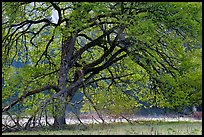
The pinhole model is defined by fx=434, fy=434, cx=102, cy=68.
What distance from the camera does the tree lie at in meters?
14.0

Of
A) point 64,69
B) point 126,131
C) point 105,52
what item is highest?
point 105,52

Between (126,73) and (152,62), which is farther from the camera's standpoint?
(126,73)

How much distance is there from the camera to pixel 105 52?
17.1m

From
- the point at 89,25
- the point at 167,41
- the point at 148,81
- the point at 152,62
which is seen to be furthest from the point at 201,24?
the point at 148,81

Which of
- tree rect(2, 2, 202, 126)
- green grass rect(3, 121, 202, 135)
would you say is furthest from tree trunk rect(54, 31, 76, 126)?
green grass rect(3, 121, 202, 135)

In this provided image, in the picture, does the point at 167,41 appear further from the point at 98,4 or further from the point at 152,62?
the point at 98,4

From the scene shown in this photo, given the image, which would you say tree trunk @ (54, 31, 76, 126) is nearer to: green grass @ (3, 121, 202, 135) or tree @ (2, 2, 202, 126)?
tree @ (2, 2, 202, 126)

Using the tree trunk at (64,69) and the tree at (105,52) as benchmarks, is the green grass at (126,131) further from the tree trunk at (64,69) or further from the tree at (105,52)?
the tree at (105,52)

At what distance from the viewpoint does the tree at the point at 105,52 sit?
1398 cm

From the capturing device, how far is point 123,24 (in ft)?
46.6

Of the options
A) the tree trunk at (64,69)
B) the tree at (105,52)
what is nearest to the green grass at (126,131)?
the tree trunk at (64,69)

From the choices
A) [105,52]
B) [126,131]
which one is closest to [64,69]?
[105,52]

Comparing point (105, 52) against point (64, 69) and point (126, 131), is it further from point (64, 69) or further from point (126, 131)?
point (126, 131)

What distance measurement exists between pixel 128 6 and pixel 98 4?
3.44ft
